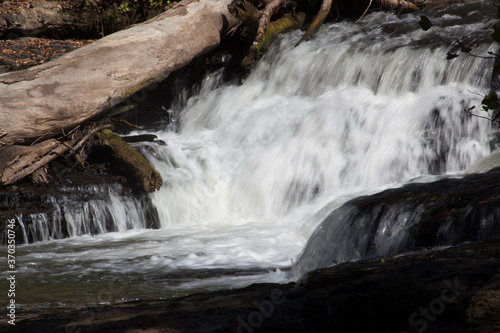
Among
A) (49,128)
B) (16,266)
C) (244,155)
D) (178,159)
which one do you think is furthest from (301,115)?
(16,266)

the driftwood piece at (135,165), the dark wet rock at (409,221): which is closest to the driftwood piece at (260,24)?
the driftwood piece at (135,165)

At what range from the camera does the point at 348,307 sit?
7.07 ft

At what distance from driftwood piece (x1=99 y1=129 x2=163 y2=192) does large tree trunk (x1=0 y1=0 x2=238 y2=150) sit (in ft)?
1.91

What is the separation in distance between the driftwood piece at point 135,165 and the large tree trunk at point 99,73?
0.58 meters

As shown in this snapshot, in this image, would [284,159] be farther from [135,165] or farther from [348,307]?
[348,307]

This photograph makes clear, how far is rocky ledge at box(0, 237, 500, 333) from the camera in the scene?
2037 millimetres

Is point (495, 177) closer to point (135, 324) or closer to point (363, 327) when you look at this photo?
point (363, 327)

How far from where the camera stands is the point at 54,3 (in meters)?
11.0

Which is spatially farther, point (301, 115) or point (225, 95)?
point (225, 95)

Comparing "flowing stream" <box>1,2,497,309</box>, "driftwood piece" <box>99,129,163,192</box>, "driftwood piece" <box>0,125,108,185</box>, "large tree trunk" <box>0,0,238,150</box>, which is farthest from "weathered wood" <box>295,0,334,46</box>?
"driftwood piece" <box>0,125,108,185</box>

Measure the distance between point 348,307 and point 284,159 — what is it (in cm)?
555

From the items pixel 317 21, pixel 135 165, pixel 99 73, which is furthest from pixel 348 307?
pixel 317 21

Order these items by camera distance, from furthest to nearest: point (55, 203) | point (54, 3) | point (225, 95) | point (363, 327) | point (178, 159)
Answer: point (54, 3) < point (225, 95) < point (178, 159) < point (55, 203) < point (363, 327)

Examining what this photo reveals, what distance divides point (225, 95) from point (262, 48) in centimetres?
117
